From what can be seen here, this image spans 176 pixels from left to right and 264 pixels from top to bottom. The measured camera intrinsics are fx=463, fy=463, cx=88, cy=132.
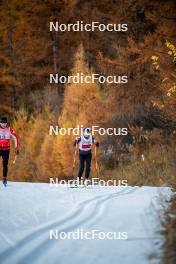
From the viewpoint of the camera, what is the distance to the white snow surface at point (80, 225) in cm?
579

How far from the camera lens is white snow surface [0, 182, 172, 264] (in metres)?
5.79

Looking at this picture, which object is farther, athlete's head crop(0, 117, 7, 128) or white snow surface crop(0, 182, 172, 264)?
athlete's head crop(0, 117, 7, 128)

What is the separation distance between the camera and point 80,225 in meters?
7.40

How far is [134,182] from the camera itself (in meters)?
16.2

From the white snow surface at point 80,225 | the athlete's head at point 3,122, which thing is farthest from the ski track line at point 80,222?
the athlete's head at point 3,122

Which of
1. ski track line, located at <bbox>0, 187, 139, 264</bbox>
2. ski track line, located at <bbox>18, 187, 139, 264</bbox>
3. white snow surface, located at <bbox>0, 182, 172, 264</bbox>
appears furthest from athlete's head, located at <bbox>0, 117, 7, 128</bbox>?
ski track line, located at <bbox>0, 187, 139, 264</bbox>

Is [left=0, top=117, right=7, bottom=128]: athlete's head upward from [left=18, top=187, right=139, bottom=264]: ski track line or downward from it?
upward

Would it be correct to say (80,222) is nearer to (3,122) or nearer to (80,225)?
(80,225)

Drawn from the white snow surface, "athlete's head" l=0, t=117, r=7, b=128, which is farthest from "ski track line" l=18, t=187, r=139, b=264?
"athlete's head" l=0, t=117, r=7, b=128

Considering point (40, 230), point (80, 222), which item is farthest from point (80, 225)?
point (40, 230)

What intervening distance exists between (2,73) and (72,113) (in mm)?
15164

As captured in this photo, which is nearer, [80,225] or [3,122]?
[80,225]

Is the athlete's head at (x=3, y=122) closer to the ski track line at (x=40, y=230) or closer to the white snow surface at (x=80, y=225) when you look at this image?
the white snow surface at (x=80, y=225)

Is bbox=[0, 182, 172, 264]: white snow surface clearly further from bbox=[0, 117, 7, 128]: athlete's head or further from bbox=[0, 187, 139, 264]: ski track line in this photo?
bbox=[0, 117, 7, 128]: athlete's head
